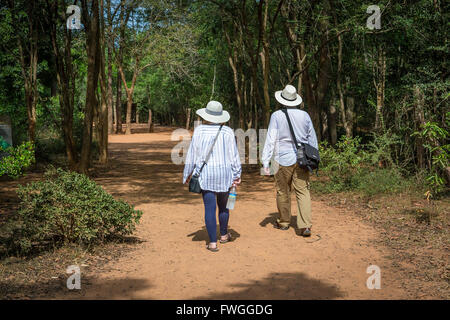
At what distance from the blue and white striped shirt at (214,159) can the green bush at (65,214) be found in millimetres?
1136

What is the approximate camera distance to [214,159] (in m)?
6.31

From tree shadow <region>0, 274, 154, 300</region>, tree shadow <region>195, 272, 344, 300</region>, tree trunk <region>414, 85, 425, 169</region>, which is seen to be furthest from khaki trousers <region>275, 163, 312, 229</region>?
tree trunk <region>414, 85, 425, 169</region>

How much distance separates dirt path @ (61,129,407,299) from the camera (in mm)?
4871

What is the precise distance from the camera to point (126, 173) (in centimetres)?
1548

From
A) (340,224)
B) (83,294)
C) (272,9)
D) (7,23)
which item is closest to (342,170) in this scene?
(340,224)

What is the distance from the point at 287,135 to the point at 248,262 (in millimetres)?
2152

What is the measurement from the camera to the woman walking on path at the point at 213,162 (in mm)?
6293

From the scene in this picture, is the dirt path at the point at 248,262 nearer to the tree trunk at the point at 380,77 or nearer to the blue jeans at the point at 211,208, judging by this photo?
the blue jeans at the point at 211,208

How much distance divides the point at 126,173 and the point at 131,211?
9032 millimetres

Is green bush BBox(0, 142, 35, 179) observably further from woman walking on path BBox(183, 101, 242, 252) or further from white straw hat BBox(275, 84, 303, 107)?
white straw hat BBox(275, 84, 303, 107)

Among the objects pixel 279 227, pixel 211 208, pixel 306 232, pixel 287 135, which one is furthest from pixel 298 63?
pixel 211 208

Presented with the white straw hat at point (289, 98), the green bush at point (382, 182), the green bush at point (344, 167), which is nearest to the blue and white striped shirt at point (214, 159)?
the white straw hat at point (289, 98)

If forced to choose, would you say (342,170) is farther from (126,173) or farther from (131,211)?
(126,173)

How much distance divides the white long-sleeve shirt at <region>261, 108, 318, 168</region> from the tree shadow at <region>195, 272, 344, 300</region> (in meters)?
2.26
